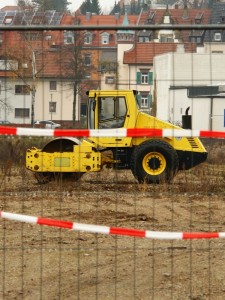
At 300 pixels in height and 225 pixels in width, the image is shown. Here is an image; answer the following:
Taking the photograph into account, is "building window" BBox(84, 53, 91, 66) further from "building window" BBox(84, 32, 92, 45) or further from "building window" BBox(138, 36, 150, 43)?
"building window" BBox(138, 36, 150, 43)

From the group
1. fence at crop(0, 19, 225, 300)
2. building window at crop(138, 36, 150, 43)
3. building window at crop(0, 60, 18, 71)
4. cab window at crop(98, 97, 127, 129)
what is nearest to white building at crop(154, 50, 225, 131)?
fence at crop(0, 19, 225, 300)

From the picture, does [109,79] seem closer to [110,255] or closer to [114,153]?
[110,255]

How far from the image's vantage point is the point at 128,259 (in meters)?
9.98

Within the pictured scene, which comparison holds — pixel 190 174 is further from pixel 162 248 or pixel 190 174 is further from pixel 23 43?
pixel 23 43

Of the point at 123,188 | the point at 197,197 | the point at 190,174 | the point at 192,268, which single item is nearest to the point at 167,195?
the point at 197,197

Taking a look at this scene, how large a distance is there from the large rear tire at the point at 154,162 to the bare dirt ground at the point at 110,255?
108 inches

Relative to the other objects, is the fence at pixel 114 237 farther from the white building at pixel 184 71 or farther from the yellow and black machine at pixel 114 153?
the yellow and black machine at pixel 114 153

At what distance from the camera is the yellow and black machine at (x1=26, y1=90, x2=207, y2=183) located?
62.7 feet

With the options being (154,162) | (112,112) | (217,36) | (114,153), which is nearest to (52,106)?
(217,36)

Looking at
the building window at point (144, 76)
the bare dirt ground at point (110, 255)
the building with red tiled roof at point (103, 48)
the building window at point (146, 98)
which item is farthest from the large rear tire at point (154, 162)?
the building with red tiled roof at point (103, 48)

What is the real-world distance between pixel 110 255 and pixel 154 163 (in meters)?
10.2

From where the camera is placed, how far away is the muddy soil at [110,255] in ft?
27.7

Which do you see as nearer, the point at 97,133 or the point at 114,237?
the point at 97,133

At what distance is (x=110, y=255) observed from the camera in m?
10.4
